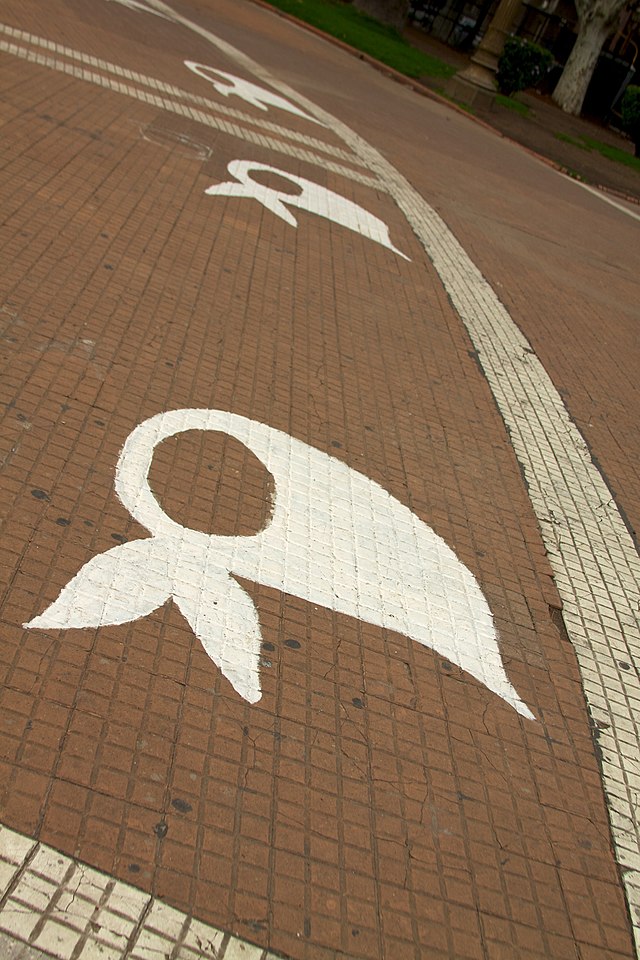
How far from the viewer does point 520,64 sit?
26812 millimetres

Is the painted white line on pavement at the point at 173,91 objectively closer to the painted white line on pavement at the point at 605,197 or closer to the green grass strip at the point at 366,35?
the painted white line on pavement at the point at 605,197

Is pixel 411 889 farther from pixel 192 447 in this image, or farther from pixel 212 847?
pixel 192 447

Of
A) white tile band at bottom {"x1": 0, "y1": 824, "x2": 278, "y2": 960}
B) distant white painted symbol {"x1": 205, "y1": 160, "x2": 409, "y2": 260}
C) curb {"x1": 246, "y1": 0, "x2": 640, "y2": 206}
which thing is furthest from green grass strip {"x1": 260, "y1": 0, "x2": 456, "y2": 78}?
white tile band at bottom {"x1": 0, "y1": 824, "x2": 278, "y2": 960}

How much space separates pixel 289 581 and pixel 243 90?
11.2 m

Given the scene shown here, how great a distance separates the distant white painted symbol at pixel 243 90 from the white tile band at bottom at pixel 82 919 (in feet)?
39.2

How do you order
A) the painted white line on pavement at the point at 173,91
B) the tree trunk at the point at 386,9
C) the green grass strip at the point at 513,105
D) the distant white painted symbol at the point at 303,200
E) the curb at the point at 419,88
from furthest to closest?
the tree trunk at the point at 386,9 → the green grass strip at the point at 513,105 → the curb at the point at 419,88 → the painted white line on pavement at the point at 173,91 → the distant white painted symbol at the point at 303,200

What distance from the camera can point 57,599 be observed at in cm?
429

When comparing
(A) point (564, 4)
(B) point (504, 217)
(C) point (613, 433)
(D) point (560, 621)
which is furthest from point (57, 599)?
A: (A) point (564, 4)

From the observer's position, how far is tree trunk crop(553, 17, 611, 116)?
29375 millimetres

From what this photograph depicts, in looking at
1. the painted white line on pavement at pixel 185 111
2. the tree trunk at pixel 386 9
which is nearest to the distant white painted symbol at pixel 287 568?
the painted white line on pavement at pixel 185 111

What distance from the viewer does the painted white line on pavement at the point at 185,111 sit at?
37.1 feet

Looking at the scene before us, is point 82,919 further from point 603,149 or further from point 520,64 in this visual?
point 520,64

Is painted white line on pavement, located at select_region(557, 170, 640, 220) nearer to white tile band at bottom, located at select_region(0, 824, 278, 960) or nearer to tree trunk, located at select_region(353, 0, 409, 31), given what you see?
tree trunk, located at select_region(353, 0, 409, 31)

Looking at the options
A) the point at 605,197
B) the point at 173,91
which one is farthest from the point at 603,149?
the point at 173,91
